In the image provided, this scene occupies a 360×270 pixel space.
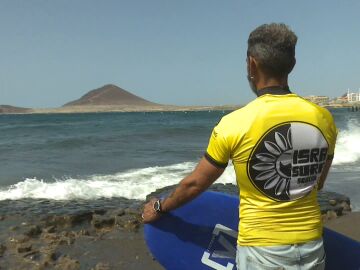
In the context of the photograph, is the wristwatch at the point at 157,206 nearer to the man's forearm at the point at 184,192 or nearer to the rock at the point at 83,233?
the man's forearm at the point at 184,192

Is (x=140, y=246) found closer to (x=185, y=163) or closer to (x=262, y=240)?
(x=262, y=240)

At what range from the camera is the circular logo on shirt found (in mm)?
2062

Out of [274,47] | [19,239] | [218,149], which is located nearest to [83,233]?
[19,239]

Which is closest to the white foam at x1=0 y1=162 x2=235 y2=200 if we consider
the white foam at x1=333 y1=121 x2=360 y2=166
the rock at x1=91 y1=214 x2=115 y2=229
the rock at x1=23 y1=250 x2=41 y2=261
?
the rock at x1=91 y1=214 x2=115 y2=229

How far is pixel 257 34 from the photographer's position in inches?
84.2

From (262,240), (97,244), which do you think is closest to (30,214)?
(97,244)

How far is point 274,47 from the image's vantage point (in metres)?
2.10

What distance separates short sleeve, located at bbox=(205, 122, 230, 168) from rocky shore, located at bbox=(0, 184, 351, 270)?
3963 mm

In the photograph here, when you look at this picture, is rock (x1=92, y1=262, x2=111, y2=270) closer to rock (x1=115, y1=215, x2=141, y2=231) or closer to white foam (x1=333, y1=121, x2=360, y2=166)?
rock (x1=115, y1=215, x2=141, y2=231)

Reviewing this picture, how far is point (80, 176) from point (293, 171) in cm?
1364

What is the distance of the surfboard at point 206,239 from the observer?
3.13 metres

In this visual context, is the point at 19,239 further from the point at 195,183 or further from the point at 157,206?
the point at 195,183

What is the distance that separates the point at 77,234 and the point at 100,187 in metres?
5.22

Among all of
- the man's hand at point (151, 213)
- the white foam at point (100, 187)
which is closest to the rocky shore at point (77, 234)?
the white foam at point (100, 187)
